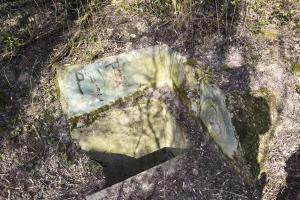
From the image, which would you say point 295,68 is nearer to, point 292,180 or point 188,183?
point 292,180

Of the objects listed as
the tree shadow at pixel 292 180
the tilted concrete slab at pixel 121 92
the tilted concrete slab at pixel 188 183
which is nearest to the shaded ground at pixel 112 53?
the tree shadow at pixel 292 180

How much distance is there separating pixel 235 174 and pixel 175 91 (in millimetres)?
1277

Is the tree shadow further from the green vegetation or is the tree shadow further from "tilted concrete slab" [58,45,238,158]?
"tilted concrete slab" [58,45,238,158]

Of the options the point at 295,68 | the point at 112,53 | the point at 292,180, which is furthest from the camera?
the point at 112,53

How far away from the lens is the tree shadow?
293cm

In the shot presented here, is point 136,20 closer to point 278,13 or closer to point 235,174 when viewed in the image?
point 278,13

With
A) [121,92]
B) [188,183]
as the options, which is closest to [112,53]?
[121,92]

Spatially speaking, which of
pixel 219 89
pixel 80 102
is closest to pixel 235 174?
pixel 219 89

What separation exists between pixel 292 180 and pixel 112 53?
87.4 inches

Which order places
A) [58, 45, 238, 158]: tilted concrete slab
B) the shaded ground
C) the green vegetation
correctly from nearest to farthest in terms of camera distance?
the shaded ground, the green vegetation, [58, 45, 238, 158]: tilted concrete slab

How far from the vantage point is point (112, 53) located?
4027mm

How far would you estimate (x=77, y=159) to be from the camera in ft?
11.6

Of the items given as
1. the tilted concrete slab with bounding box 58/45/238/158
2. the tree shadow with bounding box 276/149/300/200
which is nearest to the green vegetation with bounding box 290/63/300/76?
the tree shadow with bounding box 276/149/300/200

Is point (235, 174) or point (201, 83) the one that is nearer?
Result: point (235, 174)
